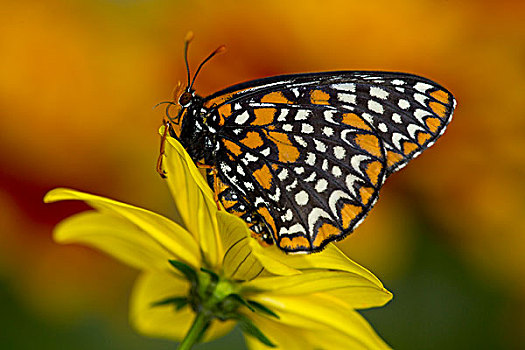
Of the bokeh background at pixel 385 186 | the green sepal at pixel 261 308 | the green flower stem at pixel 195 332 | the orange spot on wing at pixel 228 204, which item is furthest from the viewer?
the bokeh background at pixel 385 186

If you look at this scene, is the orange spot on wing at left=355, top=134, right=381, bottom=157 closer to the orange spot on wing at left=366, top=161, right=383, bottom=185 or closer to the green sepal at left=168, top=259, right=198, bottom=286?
the orange spot on wing at left=366, top=161, right=383, bottom=185

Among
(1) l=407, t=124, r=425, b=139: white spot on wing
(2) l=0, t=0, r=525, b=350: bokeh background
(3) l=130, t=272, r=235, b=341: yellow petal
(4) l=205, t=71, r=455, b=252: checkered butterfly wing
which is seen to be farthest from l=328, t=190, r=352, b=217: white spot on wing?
(2) l=0, t=0, r=525, b=350: bokeh background

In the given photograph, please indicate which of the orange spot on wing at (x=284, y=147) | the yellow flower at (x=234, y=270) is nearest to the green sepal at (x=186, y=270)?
the yellow flower at (x=234, y=270)

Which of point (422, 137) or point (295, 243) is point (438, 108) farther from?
point (295, 243)

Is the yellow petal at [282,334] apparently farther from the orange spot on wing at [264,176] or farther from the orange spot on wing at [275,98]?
the orange spot on wing at [275,98]

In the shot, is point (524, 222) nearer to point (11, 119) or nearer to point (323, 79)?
point (323, 79)

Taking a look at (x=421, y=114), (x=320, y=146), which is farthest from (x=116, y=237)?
(x=421, y=114)

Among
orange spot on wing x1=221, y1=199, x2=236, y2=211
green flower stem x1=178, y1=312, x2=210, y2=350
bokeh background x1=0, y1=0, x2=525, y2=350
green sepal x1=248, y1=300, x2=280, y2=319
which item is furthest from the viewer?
bokeh background x1=0, y1=0, x2=525, y2=350

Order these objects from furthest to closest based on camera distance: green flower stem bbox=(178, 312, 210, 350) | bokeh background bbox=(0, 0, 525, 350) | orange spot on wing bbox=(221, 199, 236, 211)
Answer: bokeh background bbox=(0, 0, 525, 350), orange spot on wing bbox=(221, 199, 236, 211), green flower stem bbox=(178, 312, 210, 350)

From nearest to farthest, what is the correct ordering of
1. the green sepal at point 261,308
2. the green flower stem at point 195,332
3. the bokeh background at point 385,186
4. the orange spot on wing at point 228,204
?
the green flower stem at point 195,332, the green sepal at point 261,308, the orange spot on wing at point 228,204, the bokeh background at point 385,186
